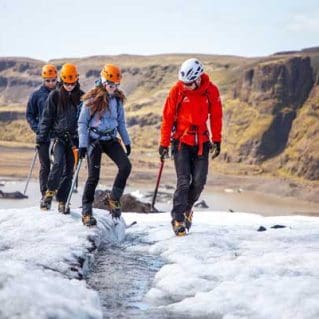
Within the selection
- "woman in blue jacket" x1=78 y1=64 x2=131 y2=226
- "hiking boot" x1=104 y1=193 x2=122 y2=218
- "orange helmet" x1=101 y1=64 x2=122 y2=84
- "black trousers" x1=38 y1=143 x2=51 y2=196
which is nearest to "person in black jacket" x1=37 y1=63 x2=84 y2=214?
"black trousers" x1=38 y1=143 x2=51 y2=196

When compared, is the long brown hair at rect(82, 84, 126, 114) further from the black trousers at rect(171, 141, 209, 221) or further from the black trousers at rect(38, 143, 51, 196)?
the black trousers at rect(38, 143, 51, 196)

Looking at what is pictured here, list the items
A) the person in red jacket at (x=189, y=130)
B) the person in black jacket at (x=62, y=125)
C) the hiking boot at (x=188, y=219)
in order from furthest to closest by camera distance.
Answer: the person in black jacket at (x=62, y=125) → the hiking boot at (x=188, y=219) → the person in red jacket at (x=189, y=130)

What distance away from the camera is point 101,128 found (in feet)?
33.4

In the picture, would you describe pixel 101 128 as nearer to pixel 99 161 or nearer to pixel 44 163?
pixel 99 161

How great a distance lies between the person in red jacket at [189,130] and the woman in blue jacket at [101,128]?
787mm

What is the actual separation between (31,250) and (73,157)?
3613 mm

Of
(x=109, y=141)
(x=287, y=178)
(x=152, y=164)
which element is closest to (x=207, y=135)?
(x=109, y=141)

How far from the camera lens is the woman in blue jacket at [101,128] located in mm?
10078

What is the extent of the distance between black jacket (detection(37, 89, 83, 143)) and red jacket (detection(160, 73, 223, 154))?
1.89 m

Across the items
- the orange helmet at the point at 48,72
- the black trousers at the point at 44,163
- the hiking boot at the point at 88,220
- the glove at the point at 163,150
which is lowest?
the hiking boot at the point at 88,220

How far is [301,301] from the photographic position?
20.6 ft

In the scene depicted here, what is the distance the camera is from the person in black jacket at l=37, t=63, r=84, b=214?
11078mm

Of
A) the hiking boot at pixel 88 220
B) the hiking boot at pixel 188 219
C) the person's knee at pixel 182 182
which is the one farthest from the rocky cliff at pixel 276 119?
the hiking boot at pixel 88 220

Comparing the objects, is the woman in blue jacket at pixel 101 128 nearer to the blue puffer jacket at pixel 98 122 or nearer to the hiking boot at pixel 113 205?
the blue puffer jacket at pixel 98 122
